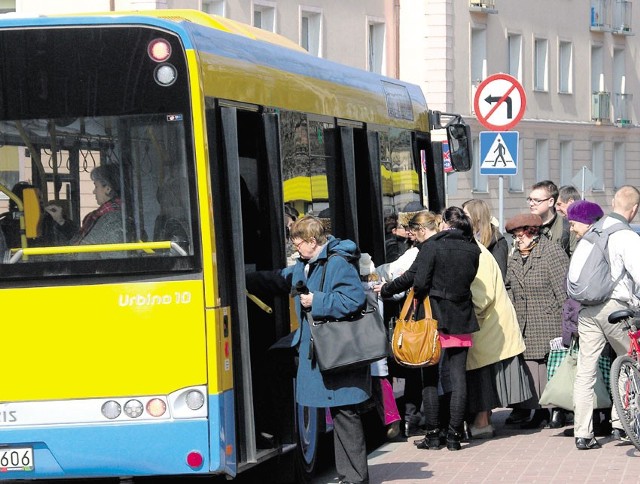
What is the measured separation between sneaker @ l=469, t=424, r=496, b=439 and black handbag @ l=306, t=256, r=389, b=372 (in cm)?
370

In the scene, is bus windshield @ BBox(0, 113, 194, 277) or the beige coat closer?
bus windshield @ BBox(0, 113, 194, 277)

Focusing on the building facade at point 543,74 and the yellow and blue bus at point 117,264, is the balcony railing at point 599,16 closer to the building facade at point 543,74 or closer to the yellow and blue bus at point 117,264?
the building facade at point 543,74

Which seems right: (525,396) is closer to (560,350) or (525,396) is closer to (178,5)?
(560,350)

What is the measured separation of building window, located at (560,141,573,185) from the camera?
2189 inches

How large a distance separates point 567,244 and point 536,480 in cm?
426

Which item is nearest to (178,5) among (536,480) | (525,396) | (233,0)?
(233,0)

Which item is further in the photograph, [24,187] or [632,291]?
[632,291]

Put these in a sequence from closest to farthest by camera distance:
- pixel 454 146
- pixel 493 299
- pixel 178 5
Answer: pixel 493 299 < pixel 454 146 < pixel 178 5

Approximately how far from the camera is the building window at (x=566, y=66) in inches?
2192

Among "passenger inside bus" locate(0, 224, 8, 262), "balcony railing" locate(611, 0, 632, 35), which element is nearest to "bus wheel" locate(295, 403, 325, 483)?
"passenger inside bus" locate(0, 224, 8, 262)

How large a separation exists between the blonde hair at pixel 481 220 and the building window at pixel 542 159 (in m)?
40.6

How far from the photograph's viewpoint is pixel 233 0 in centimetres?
3991

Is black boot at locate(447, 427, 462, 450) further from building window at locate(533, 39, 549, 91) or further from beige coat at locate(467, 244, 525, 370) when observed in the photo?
building window at locate(533, 39, 549, 91)

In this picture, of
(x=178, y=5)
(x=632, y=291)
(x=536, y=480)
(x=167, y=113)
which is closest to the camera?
(x=167, y=113)
